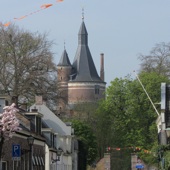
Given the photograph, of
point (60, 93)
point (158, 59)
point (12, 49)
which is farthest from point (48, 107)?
point (158, 59)

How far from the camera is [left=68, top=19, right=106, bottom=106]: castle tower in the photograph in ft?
591

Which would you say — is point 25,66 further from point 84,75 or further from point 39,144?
point 84,75

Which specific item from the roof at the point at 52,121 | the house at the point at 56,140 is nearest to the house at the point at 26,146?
the house at the point at 56,140

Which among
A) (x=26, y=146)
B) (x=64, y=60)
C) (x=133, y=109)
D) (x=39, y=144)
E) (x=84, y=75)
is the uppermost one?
(x=64, y=60)

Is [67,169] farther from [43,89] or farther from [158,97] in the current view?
[158,97]

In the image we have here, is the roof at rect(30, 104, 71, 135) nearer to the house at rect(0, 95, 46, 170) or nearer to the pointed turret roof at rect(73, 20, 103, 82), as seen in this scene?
the house at rect(0, 95, 46, 170)

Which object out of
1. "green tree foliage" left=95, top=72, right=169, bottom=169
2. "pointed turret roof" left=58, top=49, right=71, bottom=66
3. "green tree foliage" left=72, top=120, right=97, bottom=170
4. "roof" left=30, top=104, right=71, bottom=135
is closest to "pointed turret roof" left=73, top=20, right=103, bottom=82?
"pointed turret roof" left=58, top=49, right=71, bottom=66

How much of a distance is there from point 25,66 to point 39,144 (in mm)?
18995

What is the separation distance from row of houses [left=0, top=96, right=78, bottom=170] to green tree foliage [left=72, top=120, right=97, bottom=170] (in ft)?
20.7

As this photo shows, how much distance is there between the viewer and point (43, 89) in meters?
74.6

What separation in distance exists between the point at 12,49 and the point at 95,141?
3256 centimetres

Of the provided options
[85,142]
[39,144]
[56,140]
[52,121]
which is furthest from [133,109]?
[39,144]

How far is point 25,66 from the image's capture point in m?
74.8

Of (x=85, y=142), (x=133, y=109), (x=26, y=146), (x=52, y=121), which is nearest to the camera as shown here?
(x=26, y=146)
